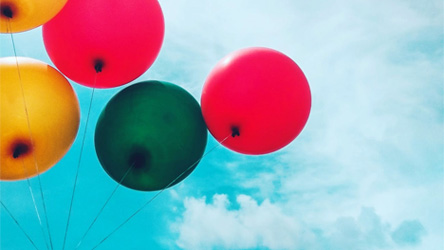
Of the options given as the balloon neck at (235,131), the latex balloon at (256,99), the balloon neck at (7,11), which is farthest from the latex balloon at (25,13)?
the balloon neck at (235,131)

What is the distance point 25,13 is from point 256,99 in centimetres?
176

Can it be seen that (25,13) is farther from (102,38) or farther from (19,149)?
(19,149)

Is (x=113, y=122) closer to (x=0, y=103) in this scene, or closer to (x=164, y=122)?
(x=164, y=122)

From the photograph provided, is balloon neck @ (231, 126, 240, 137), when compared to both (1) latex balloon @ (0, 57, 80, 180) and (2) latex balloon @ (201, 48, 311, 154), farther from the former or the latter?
(1) latex balloon @ (0, 57, 80, 180)

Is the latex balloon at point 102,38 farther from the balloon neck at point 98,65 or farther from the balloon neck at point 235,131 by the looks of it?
the balloon neck at point 235,131

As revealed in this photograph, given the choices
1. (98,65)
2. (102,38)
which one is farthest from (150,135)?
(102,38)

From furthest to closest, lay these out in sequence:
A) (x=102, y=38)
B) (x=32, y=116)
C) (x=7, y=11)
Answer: (x=102, y=38)
(x=32, y=116)
(x=7, y=11)

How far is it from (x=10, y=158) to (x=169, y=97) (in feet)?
4.17

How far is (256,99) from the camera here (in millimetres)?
3498

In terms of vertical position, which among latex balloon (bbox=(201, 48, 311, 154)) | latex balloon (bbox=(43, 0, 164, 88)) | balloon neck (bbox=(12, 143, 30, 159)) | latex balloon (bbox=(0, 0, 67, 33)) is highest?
latex balloon (bbox=(0, 0, 67, 33))

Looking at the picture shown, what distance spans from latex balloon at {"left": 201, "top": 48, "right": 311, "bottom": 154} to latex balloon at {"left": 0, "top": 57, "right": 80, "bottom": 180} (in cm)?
112

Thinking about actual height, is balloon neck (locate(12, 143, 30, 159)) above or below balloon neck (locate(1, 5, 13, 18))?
below

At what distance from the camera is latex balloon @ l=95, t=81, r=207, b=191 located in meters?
3.53

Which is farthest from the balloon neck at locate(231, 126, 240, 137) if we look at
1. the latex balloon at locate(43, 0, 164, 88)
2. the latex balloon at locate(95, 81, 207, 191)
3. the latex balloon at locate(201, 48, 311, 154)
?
the latex balloon at locate(43, 0, 164, 88)
